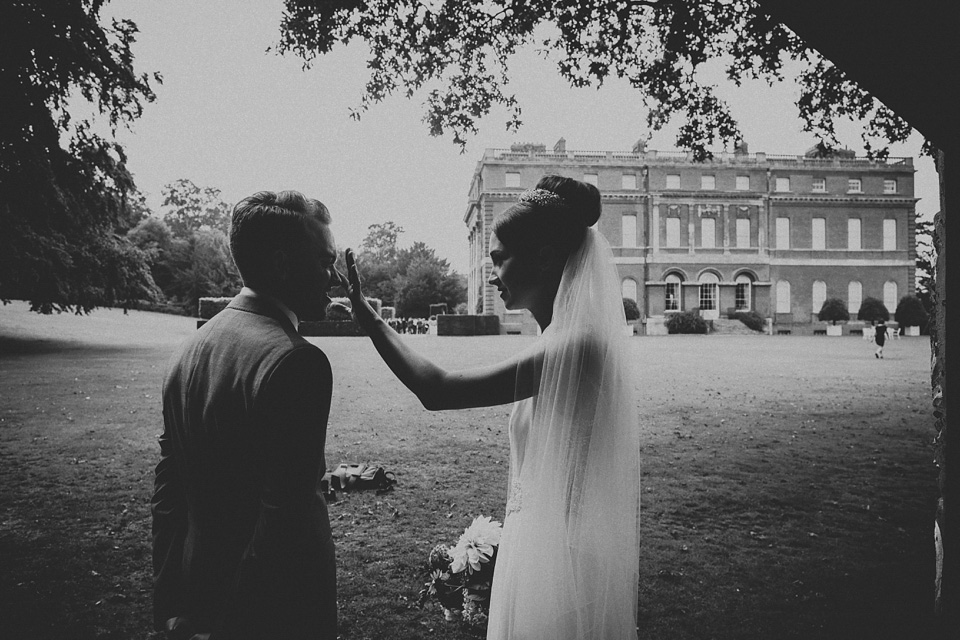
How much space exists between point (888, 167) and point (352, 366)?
5352 centimetres

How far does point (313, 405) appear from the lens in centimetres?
177

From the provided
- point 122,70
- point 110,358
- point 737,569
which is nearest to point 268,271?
point 737,569

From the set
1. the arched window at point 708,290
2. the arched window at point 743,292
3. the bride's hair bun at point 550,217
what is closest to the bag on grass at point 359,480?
the bride's hair bun at point 550,217

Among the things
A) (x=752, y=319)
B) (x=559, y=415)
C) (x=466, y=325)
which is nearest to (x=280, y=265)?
(x=559, y=415)

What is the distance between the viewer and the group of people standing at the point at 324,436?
1.76 metres

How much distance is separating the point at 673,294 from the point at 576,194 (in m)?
50.4

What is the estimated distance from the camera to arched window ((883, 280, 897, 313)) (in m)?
50.5

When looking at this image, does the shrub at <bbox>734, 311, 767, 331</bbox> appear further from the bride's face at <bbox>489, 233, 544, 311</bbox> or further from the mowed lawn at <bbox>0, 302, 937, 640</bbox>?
the bride's face at <bbox>489, 233, 544, 311</bbox>

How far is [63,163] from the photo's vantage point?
16.7 m

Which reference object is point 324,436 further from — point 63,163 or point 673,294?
point 673,294

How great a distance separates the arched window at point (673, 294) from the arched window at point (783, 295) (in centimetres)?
846

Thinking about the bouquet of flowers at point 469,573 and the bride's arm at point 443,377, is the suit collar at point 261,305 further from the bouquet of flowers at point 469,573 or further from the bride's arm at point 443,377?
the bouquet of flowers at point 469,573

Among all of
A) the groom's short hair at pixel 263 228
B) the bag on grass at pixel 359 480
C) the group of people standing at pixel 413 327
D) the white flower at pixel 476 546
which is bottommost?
the bag on grass at pixel 359 480

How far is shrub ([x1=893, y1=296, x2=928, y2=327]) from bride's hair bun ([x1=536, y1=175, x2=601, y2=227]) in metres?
52.4
